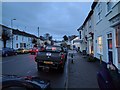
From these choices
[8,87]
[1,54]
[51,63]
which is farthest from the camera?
[1,54]

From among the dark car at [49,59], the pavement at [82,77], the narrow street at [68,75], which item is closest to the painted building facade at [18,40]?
the narrow street at [68,75]

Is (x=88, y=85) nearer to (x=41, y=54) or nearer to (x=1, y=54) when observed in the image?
(x=41, y=54)

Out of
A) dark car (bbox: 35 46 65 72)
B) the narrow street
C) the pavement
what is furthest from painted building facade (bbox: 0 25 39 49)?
the pavement

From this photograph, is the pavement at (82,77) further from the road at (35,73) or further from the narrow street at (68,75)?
the road at (35,73)

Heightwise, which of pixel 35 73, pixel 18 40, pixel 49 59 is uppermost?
pixel 18 40

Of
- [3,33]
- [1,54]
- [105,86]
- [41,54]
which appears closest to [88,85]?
[105,86]

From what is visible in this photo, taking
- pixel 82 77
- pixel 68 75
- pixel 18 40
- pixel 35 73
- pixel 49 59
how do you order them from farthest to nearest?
pixel 18 40
pixel 49 59
pixel 35 73
pixel 68 75
pixel 82 77

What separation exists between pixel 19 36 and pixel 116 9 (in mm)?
53791

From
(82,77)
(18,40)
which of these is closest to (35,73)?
(82,77)

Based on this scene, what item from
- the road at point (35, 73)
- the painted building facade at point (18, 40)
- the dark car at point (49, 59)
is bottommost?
the road at point (35, 73)

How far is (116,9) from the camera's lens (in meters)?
10.9

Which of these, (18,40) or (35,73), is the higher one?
(18,40)

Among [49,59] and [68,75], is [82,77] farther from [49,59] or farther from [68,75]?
[49,59]

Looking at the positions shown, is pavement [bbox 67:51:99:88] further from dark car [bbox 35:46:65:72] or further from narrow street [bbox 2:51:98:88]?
dark car [bbox 35:46:65:72]
